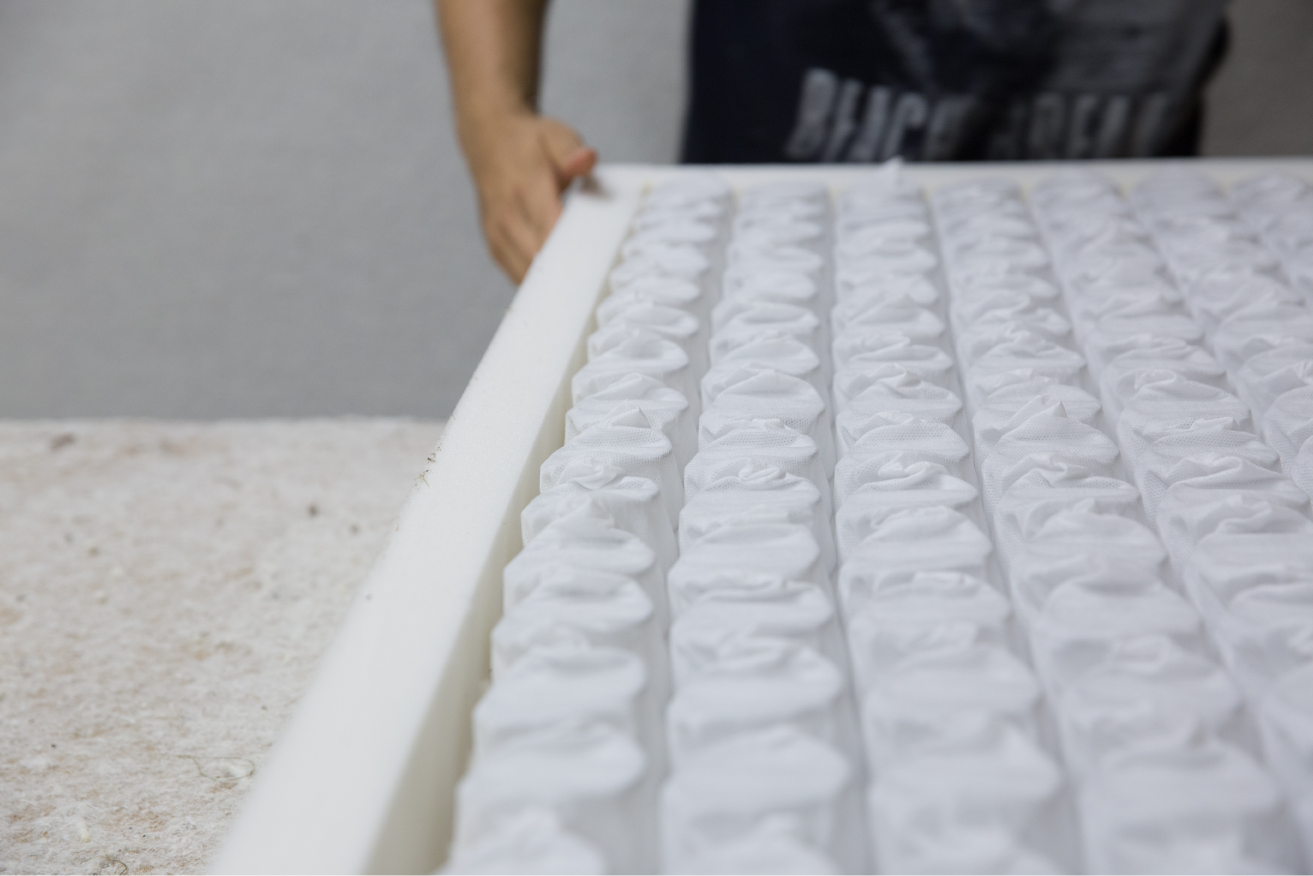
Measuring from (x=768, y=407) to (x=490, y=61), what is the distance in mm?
485

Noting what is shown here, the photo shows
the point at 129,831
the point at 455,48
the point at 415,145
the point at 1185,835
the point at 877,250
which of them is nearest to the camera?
the point at 1185,835

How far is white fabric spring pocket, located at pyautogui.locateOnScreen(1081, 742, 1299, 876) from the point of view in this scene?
A: 225 mm

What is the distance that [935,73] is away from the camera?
768 mm

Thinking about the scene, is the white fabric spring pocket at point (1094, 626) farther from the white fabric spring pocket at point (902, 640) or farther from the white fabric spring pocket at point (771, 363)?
the white fabric spring pocket at point (771, 363)

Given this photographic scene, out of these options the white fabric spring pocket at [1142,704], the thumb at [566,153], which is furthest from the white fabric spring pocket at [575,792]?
the thumb at [566,153]

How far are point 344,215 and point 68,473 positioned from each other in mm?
781

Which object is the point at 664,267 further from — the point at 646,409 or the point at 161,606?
the point at 161,606

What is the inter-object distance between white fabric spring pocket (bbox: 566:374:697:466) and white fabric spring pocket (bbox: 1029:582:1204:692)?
0.14m

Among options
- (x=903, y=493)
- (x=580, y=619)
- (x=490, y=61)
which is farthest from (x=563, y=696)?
(x=490, y=61)

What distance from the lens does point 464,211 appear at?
1315mm

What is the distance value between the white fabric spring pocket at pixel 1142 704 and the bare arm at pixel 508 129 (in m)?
0.44

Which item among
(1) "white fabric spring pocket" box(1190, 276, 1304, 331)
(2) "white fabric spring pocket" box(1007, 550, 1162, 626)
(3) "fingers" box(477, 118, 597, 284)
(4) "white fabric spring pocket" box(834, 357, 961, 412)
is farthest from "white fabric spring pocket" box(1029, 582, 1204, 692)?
(3) "fingers" box(477, 118, 597, 284)

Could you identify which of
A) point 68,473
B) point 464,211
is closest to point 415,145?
point 464,211

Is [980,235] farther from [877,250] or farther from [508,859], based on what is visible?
[508,859]
